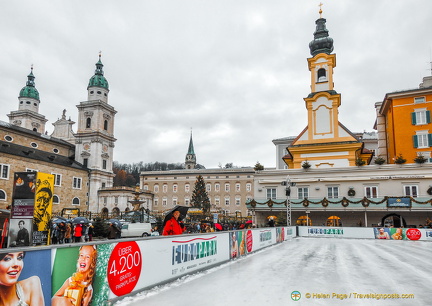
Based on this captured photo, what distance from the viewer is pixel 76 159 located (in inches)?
2699

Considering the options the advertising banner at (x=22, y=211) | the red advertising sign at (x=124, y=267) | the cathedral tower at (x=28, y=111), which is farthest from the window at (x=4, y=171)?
the red advertising sign at (x=124, y=267)

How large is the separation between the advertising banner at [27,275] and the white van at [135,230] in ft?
75.1

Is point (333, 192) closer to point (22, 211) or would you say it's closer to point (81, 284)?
point (22, 211)

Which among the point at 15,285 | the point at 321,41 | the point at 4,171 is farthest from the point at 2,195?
the point at 321,41

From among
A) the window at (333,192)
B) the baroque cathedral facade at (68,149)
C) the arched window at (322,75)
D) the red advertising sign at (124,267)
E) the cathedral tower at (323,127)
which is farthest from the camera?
the baroque cathedral facade at (68,149)

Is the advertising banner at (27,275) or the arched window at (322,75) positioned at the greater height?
the arched window at (322,75)

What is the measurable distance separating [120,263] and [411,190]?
3391 cm

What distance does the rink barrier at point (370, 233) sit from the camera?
25.1m

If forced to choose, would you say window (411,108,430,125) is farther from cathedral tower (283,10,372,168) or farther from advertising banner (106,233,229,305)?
advertising banner (106,233,229,305)

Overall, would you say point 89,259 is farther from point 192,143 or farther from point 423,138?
point 192,143

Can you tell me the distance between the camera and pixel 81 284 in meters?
5.52

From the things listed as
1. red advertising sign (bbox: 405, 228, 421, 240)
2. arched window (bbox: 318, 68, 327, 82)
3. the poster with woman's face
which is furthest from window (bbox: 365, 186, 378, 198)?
the poster with woman's face

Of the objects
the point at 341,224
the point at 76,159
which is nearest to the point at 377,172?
the point at 341,224

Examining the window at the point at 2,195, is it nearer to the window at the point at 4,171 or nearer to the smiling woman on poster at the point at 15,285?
the window at the point at 4,171
